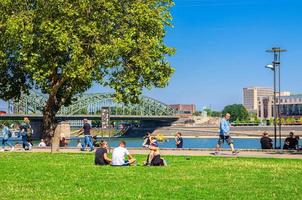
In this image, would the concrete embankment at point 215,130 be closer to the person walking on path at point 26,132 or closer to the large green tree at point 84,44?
the large green tree at point 84,44

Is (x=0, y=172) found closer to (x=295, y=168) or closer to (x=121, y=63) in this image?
(x=295, y=168)

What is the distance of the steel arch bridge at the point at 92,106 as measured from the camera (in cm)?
13525

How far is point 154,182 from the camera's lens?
51.7 feet

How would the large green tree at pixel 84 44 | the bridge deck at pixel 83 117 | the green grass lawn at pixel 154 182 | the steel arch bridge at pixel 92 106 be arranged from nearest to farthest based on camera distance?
the green grass lawn at pixel 154 182
the large green tree at pixel 84 44
the bridge deck at pixel 83 117
the steel arch bridge at pixel 92 106

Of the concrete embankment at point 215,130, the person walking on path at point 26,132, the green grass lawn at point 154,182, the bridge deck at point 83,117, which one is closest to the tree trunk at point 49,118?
the person walking on path at point 26,132

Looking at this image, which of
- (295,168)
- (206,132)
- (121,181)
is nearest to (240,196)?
(121,181)

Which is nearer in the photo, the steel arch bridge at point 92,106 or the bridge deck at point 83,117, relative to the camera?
the bridge deck at point 83,117

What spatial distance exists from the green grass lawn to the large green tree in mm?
18485

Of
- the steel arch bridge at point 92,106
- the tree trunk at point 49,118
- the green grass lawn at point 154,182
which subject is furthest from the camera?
the steel arch bridge at point 92,106

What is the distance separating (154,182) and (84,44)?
82.1 ft

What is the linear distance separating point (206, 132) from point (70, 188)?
142 m

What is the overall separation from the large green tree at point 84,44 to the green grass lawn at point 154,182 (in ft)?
60.6

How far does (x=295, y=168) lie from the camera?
20.5 metres

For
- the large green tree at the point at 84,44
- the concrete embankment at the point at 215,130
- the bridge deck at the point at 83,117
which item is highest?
the large green tree at the point at 84,44
